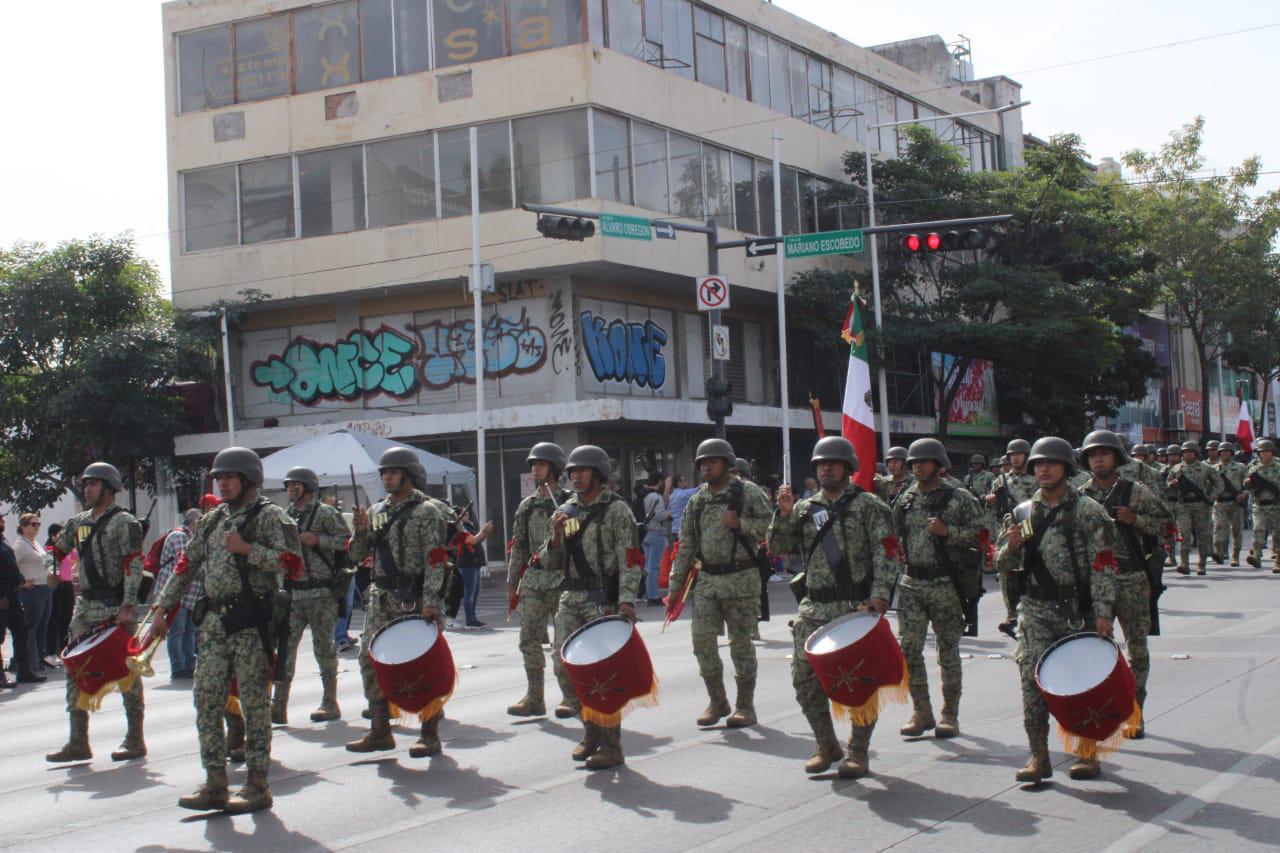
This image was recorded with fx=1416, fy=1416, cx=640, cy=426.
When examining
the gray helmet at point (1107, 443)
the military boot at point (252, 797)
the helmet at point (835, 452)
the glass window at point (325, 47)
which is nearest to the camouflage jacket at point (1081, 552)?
the helmet at point (835, 452)

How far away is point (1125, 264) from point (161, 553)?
32.1 m

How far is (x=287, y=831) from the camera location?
725 cm

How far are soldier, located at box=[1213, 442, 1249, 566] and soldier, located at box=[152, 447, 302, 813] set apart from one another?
701 inches

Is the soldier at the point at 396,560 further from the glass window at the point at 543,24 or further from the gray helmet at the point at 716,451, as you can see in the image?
the glass window at the point at 543,24

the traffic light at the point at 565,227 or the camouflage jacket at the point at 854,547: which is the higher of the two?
the traffic light at the point at 565,227

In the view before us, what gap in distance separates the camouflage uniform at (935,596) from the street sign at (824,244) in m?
12.4

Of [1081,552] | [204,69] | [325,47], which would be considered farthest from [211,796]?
[204,69]

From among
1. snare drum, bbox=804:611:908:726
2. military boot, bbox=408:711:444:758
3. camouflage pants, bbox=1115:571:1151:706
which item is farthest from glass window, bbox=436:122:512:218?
snare drum, bbox=804:611:908:726

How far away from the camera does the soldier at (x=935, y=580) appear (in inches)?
364

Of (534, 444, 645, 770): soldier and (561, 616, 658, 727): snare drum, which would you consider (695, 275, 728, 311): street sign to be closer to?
(534, 444, 645, 770): soldier

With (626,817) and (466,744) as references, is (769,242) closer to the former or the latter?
(466,744)

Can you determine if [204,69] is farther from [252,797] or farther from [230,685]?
[252,797]

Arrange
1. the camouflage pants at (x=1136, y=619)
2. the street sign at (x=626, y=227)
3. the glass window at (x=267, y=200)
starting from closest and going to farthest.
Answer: the camouflage pants at (x=1136, y=619) < the street sign at (x=626, y=227) < the glass window at (x=267, y=200)

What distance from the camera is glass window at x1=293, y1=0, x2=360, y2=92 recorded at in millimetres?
32250
